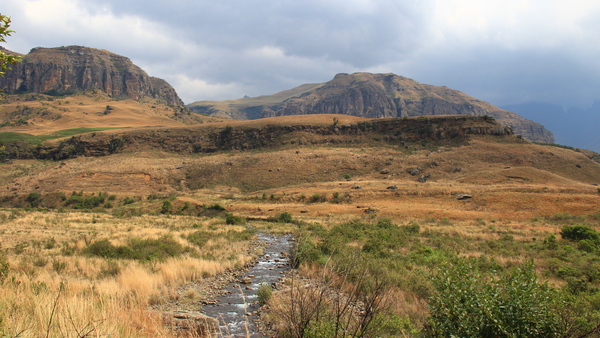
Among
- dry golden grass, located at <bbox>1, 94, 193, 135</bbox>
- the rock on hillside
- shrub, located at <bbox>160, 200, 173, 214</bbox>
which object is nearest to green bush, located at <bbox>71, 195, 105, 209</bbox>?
shrub, located at <bbox>160, 200, 173, 214</bbox>

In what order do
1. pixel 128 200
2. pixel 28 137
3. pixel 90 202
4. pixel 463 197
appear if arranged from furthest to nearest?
1. pixel 28 137
2. pixel 128 200
3. pixel 90 202
4. pixel 463 197

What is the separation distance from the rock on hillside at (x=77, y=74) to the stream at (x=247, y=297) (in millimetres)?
158897

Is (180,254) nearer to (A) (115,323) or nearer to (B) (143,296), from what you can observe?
(B) (143,296)

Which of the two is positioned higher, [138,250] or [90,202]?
[138,250]

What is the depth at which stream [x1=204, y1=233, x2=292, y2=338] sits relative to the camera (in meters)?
8.05

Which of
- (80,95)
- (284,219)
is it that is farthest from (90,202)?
(80,95)

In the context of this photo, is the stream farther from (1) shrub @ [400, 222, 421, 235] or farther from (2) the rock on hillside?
(2) the rock on hillside

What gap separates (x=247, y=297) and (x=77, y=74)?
178 meters

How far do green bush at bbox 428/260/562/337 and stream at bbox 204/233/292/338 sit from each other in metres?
3.46

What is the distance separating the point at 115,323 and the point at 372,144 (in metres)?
67.1

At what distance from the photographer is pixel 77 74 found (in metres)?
146

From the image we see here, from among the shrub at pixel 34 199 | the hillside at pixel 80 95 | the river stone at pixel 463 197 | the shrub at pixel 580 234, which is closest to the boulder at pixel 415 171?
the river stone at pixel 463 197

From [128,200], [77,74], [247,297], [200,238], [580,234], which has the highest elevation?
[77,74]

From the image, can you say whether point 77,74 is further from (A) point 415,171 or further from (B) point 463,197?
(B) point 463,197
